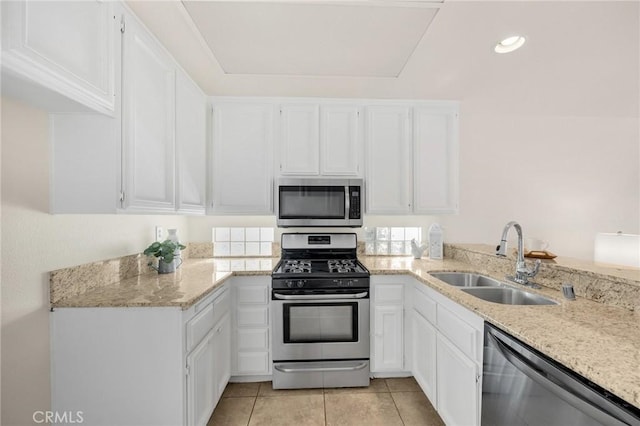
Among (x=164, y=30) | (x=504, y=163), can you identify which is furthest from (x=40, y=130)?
(x=504, y=163)

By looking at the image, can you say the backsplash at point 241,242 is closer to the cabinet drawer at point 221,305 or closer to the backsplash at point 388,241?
the cabinet drawer at point 221,305

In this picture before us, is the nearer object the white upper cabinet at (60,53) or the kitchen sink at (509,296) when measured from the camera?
the white upper cabinet at (60,53)

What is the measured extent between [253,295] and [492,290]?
1.69 m

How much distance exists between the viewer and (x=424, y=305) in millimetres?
1914

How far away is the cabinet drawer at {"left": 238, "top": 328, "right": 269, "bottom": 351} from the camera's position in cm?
212

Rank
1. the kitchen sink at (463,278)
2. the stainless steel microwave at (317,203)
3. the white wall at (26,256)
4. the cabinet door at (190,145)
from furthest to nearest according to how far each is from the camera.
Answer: the stainless steel microwave at (317,203) → the kitchen sink at (463,278) → the cabinet door at (190,145) → the white wall at (26,256)

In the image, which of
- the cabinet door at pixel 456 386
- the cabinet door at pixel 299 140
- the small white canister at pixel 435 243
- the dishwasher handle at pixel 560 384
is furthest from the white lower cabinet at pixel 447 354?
the cabinet door at pixel 299 140

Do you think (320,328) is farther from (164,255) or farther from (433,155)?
(433,155)

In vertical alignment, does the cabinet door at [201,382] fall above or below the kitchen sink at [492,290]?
below

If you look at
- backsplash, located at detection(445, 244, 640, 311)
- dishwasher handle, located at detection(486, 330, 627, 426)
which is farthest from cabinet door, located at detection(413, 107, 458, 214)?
dishwasher handle, located at detection(486, 330, 627, 426)

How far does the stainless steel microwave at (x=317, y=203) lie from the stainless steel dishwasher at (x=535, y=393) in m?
1.43

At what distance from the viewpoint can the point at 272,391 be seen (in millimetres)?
2064

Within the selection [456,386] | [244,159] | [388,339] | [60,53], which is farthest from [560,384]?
[244,159]

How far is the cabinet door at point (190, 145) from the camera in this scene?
6.19 ft
